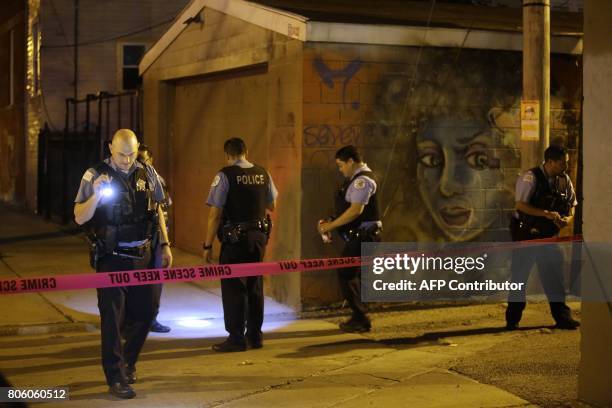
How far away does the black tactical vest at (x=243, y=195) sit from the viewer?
26.8 feet

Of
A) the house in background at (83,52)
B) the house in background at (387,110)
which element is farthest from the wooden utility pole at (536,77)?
the house in background at (83,52)

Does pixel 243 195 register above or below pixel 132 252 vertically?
above

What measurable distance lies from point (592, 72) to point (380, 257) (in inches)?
148

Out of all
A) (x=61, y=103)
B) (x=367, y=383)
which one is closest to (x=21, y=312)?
(x=367, y=383)

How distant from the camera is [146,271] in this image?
265 inches

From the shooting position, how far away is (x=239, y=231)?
8.18m

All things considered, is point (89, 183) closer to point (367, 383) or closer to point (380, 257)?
point (367, 383)

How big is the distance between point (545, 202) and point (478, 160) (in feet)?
6.32

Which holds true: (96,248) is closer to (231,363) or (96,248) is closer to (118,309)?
(118,309)

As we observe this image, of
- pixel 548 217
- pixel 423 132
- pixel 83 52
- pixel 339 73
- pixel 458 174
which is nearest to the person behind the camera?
pixel 548 217

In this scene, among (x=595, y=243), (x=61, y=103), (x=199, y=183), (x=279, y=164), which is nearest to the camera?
(x=595, y=243)

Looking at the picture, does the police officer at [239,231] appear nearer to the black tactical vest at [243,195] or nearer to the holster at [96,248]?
the black tactical vest at [243,195]

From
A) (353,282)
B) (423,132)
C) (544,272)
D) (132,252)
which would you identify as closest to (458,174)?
(423,132)

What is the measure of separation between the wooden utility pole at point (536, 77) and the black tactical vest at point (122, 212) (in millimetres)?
4320
